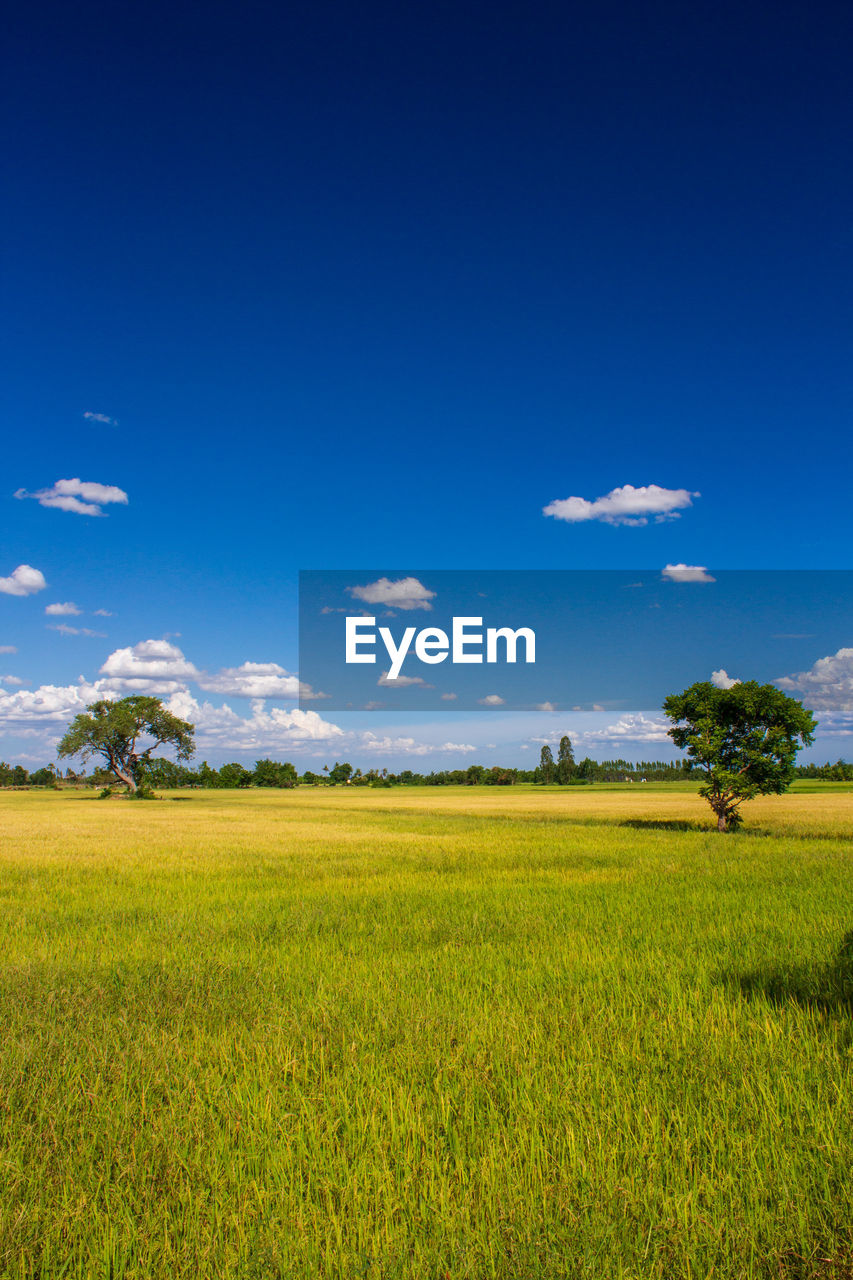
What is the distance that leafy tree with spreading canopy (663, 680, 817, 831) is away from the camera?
25.7 m

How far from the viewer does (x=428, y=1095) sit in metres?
4.44

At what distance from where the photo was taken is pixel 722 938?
347 inches

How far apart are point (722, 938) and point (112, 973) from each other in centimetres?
794

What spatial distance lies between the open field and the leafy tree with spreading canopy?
655 inches

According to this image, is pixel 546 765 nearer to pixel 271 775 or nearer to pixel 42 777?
pixel 271 775

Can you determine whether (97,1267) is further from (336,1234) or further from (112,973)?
(112,973)

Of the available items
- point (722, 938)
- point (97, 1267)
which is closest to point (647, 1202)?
point (97, 1267)

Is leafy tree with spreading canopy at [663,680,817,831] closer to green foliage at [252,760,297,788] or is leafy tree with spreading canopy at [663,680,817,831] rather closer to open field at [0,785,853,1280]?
open field at [0,785,853,1280]

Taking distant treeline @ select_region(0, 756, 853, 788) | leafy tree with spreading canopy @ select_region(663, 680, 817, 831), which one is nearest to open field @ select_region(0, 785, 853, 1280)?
leafy tree with spreading canopy @ select_region(663, 680, 817, 831)

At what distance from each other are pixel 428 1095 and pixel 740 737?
1021 inches

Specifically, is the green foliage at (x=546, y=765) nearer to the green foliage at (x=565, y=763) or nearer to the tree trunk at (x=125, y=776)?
the green foliage at (x=565, y=763)

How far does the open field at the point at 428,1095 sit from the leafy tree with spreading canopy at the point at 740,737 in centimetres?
1664

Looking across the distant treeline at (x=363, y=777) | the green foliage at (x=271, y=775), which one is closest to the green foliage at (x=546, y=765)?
the distant treeline at (x=363, y=777)

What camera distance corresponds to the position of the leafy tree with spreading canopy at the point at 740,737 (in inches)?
1013
